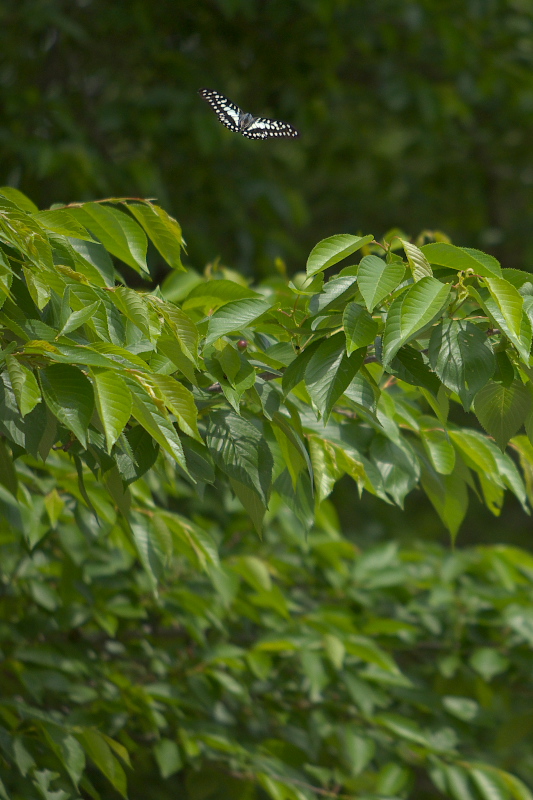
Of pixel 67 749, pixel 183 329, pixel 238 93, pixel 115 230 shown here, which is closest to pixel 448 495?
pixel 183 329

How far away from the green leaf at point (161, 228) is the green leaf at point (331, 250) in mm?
326

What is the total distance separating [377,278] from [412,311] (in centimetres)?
8

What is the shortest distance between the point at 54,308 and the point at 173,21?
3337mm

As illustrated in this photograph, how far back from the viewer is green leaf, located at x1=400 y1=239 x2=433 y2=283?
96 cm

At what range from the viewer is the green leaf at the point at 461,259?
955 mm

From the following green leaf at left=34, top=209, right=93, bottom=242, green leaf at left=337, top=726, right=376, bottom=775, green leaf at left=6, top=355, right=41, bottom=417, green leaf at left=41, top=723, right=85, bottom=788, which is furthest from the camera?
green leaf at left=337, top=726, right=376, bottom=775

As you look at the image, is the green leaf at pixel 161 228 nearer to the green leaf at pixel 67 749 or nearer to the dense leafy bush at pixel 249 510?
the dense leafy bush at pixel 249 510

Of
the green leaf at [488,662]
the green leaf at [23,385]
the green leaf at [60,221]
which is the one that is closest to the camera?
the green leaf at [23,385]

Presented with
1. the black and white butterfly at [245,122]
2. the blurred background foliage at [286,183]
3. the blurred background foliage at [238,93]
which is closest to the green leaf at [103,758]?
the blurred background foliage at [286,183]

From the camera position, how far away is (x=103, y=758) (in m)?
1.44

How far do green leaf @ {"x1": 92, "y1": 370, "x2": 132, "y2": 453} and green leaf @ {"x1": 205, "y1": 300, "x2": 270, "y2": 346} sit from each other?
0.47 feet

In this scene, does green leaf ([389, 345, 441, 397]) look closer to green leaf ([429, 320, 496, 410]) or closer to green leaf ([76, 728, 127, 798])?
green leaf ([429, 320, 496, 410])

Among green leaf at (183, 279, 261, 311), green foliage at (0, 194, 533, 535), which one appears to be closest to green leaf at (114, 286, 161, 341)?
green foliage at (0, 194, 533, 535)

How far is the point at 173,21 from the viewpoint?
389 cm
